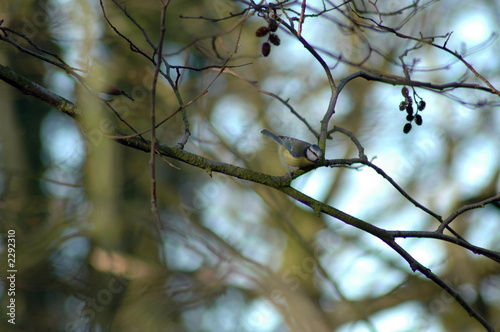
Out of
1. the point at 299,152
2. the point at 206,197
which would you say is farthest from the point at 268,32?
the point at 206,197

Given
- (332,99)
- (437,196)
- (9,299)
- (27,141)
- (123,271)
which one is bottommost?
(9,299)

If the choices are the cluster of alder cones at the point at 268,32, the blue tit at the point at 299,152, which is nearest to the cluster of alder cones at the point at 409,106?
the blue tit at the point at 299,152

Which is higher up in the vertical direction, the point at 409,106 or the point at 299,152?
the point at 409,106

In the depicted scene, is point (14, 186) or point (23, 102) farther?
point (23, 102)

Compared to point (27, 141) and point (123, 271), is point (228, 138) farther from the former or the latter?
point (27, 141)

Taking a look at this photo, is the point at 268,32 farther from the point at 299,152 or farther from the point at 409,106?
the point at 409,106

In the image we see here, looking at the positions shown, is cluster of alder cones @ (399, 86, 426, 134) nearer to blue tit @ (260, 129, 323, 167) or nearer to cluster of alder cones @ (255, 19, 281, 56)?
blue tit @ (260, 129, 323, 167)

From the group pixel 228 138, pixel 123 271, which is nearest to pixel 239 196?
pixel 228 138

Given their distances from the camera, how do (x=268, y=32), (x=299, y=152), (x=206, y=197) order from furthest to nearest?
1. (x=206, y=197)
2. (x=268, y=32)
3. (x=299, y=152)

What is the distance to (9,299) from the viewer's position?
3586 mm

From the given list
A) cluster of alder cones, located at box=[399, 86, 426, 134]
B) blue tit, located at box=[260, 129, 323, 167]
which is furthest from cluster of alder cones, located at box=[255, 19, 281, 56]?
cluster of alder cones, located at box=[399, 86, 426, 134]

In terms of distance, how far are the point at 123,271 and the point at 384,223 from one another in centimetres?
251

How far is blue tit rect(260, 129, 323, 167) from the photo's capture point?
5.64ft

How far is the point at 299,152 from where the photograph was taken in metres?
1.95
